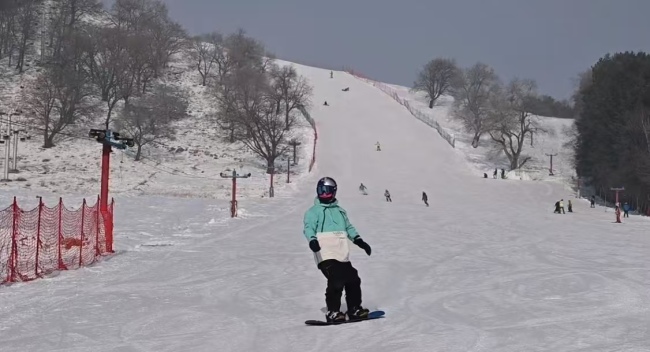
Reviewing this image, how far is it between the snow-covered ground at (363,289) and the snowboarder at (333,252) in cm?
33

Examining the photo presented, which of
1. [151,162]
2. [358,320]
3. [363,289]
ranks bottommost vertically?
[363,289]

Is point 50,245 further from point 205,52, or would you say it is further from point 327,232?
point 205,52

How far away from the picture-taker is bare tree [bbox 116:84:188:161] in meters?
56.5

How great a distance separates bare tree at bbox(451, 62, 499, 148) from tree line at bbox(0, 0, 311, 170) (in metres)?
19.7

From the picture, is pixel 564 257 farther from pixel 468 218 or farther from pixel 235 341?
pixel 468 218

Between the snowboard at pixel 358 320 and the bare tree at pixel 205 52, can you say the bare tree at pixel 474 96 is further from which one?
the snowboard at pixel 358 320

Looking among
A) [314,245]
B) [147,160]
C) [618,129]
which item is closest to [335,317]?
[314,245]

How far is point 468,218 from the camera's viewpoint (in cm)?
2930

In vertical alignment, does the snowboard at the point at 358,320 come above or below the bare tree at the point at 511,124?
below

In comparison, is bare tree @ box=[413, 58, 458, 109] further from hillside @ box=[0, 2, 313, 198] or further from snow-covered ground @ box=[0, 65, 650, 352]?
snow-covered ground @ box=[0, 65, 650, 352]

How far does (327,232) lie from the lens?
7.54m

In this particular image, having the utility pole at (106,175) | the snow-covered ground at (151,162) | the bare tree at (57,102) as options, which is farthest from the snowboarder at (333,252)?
the bare tree at (57,102)

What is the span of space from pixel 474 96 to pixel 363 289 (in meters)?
76.8

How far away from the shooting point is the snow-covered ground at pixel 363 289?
6625 millimetres
